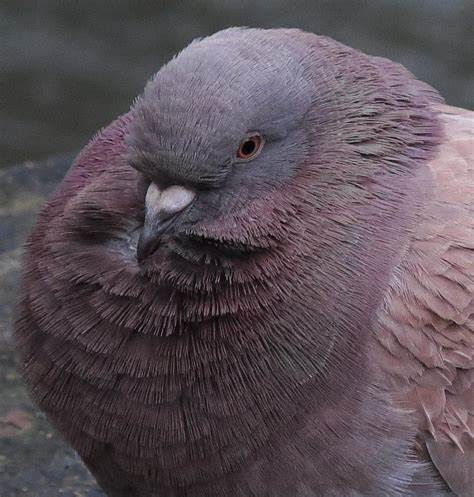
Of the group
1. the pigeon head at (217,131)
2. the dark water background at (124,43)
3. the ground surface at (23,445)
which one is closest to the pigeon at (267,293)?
the pigeon head at (217,131)

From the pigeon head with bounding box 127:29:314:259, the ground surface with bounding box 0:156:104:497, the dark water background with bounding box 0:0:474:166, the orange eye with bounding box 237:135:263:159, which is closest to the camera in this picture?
the pigeon head with bounding box 127:29:314:259

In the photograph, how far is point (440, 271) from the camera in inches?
175

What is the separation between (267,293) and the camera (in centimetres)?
434

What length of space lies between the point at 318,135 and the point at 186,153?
596 mm

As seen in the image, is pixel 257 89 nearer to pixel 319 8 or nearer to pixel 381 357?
pixel 381 357

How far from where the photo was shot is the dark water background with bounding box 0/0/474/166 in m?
10.9

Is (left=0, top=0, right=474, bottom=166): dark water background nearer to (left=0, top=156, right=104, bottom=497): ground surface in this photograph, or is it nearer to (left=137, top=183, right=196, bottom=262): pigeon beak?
(left=0, top=156, right=104, bottom=497): ground surface

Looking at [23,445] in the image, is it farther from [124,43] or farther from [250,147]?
[124,43]

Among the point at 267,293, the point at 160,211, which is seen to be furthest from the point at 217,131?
the point at 267,293

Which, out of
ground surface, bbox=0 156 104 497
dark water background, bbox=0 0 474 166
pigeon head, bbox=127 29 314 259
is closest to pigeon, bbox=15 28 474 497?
pigeon head, bbox=127 29 314 259

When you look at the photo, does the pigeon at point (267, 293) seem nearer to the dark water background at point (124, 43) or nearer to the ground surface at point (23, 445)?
the ground surface at point (23, 445)

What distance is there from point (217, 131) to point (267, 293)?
64cm

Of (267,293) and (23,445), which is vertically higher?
(267,293)

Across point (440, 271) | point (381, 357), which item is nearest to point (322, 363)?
point (381, 357)
